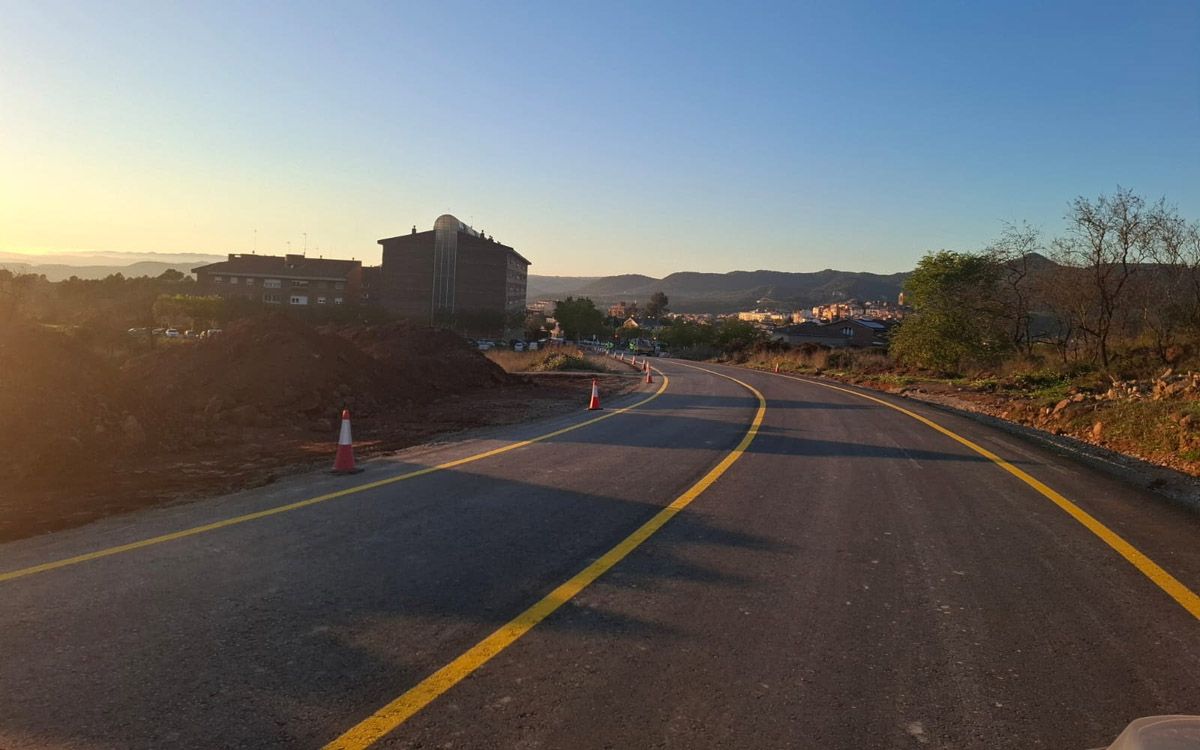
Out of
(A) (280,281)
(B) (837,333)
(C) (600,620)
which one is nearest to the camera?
(C) (600,620)

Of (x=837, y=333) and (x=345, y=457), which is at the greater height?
(x=837, y=333)

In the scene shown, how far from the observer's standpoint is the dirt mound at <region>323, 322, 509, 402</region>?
827 inches

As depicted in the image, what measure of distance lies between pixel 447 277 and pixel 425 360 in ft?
266

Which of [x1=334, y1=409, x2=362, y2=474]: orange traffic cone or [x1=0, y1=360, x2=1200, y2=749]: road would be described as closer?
[x1=0, y1=360, x2=1200, y2=749]: road

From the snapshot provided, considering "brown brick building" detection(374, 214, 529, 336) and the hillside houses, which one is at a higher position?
"brown brick building" detection(374, 214, 529, 336)

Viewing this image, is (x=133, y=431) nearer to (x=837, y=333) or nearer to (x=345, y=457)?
(x=345, y=457)

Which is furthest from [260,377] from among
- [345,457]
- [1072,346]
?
[1072,346]

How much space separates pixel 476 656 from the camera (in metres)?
3.66

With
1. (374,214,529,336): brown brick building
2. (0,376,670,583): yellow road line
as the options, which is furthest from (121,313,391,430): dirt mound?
(374,214,529,336): brown brick building

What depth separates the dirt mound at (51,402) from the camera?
9.54 metres

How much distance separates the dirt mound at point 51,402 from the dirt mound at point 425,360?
785 cm

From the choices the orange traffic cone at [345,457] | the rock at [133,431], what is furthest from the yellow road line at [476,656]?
the rock at [133,431]

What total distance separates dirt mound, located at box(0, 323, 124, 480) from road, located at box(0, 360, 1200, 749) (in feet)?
13.4

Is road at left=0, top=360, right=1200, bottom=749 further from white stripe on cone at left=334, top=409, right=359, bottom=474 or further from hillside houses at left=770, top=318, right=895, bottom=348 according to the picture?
hillside houses at left=770, top=318, right=895, bottom=348
